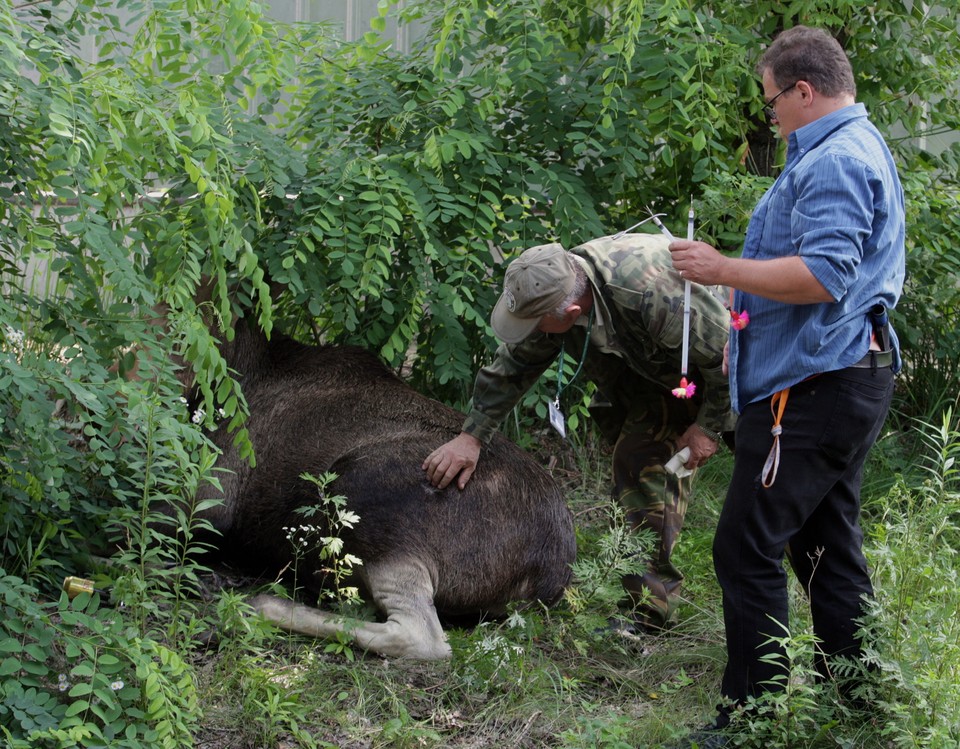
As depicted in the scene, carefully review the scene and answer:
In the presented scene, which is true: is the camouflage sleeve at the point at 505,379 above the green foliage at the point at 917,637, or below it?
above

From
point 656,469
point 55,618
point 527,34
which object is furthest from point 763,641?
point 527,34

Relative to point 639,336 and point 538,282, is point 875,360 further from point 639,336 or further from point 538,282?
point 538,282

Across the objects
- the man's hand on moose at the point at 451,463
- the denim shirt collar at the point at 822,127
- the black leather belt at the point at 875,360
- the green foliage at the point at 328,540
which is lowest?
the green foliage at the point at 328,540

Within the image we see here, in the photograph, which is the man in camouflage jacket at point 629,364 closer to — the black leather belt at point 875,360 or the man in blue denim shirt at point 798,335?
the man in blue denim shirt at point 798,335

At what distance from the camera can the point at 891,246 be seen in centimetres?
342

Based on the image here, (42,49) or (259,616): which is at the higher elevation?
(42,49)

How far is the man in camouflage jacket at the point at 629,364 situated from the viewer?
4.32 meters

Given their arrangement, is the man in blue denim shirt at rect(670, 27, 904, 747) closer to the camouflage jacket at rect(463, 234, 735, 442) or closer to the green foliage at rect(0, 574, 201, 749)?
the camouflage jacket at rect(463, 234, 735, 442)

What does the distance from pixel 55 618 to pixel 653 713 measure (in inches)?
83.4

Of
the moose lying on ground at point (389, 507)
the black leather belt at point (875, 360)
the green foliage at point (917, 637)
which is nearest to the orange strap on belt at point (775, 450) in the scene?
the black leather belt at point (875, 360)

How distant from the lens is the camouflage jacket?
14.2 ft

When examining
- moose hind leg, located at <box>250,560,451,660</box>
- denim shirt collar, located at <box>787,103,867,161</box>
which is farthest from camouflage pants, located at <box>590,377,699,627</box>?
denim shirt collar, located at <box>787,103,867,161</box>

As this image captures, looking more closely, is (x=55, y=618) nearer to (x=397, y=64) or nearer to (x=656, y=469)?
(x=656, y=469)

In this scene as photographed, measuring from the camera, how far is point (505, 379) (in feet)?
15.4
